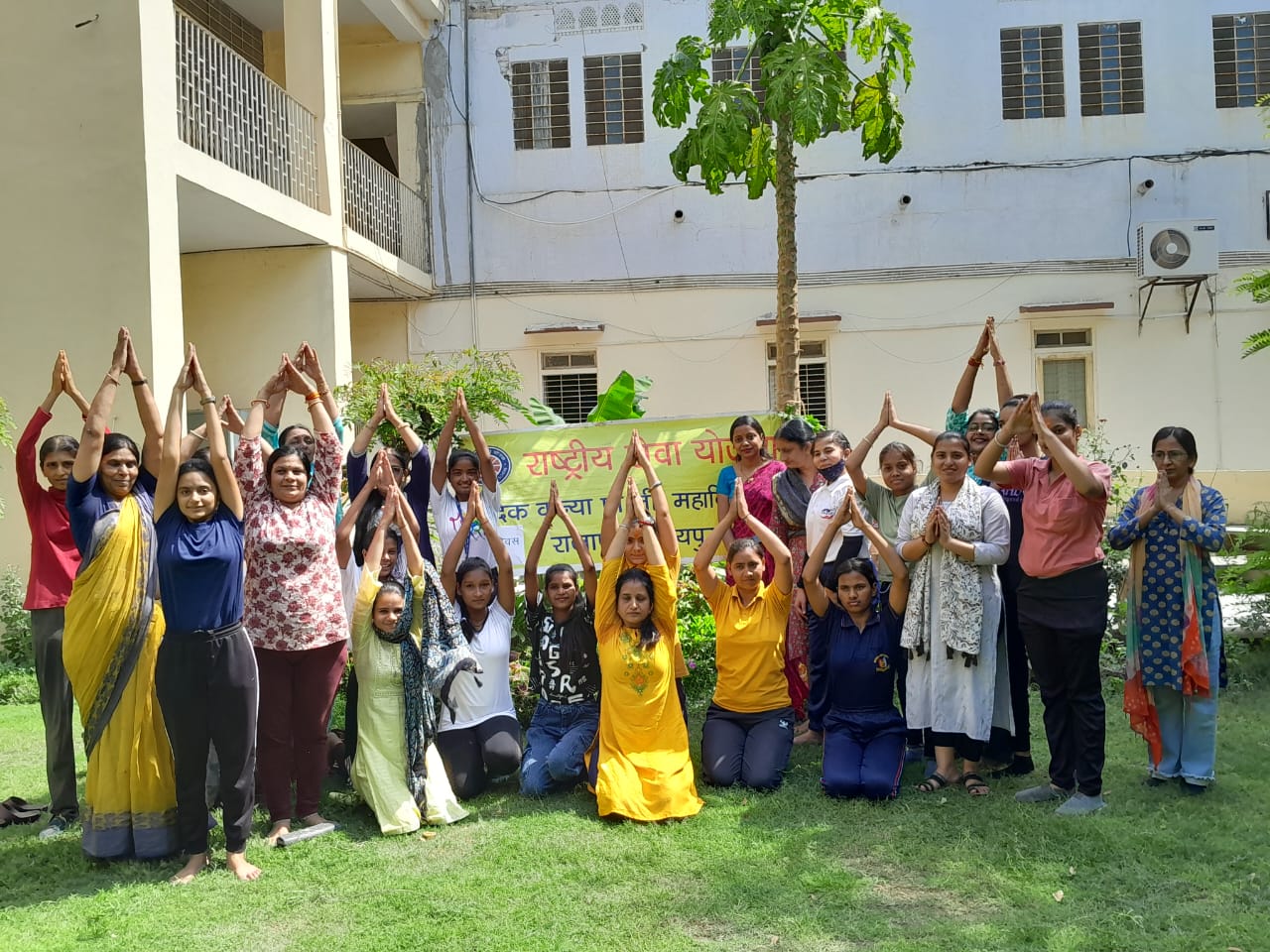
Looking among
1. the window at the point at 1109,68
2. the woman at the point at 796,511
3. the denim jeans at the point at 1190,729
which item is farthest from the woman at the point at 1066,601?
the window at the point at 1109,68

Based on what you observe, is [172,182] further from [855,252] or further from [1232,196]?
[1232,196]

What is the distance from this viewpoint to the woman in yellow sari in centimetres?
420

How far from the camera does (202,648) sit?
13.3ft

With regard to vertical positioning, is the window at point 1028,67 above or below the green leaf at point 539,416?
above

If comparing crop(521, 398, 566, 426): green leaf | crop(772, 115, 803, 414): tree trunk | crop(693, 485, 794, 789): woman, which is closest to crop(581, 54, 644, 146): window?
crop(772, 115, 803, 414): tree trunk

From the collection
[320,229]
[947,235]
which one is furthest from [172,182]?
[947,235]

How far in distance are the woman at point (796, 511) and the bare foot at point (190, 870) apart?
283cm

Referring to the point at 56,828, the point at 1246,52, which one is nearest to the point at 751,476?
the point at 56,828

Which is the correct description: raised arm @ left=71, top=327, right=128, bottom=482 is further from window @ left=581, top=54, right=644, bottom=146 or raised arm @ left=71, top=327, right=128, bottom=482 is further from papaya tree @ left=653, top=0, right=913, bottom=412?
window @ left=581, top=54, right=644, bottom=146

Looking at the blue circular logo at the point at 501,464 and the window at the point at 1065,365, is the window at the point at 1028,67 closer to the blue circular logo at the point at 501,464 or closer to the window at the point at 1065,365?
the window at the point at 1065,365

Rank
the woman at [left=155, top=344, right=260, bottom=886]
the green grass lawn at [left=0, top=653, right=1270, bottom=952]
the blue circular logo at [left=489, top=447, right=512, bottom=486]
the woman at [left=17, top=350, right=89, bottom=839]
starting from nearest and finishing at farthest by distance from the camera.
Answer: the green grass lawn at [left=0, top=653, right=1270, bottom=952] < the woman at [left=155, top=344, right=260, bottom=886] < the woman at [left=17, top=350, right=89, bottom=839] < the blue circular logo at [left=489, top=447, right=512, bottom=486]

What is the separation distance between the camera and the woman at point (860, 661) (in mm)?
4836

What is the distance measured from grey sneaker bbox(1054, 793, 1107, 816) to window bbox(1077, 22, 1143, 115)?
10869 millimetres

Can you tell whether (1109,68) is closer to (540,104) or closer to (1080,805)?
(540,104)
